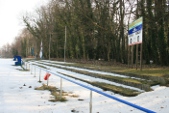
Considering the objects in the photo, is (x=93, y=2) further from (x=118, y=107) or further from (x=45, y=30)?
(x=45, y=30)

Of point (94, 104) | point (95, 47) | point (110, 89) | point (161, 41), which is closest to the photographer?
point (94, 104)

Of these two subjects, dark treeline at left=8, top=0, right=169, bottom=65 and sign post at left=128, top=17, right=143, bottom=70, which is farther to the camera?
dark treeline at left=8, top=0, right=169, bottom=65

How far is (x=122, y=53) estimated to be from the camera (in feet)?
81.1

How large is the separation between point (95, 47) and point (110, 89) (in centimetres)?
2334

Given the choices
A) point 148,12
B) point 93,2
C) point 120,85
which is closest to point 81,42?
point 93,2

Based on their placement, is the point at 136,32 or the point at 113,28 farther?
the point at 113,28

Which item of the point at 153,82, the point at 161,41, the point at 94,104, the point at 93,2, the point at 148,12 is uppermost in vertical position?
the point at 93,2

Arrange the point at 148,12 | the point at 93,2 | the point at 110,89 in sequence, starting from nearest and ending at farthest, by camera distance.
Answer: the point at 110,89 → the point at 148,12 → the point at 93,2

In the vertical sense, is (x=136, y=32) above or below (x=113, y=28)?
below

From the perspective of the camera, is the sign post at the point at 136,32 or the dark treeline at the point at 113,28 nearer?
the sign post at the point at 136,32

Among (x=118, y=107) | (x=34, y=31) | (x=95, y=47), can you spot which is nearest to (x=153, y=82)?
(x=118, y=107)

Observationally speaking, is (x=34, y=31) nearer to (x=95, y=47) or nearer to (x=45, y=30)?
(x=45, y=30)

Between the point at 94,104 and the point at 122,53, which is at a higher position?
the point at 122,53

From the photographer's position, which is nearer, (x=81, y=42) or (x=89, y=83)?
(x=89, y=83)
